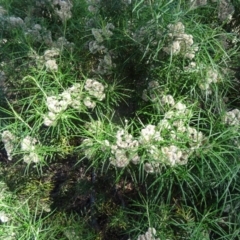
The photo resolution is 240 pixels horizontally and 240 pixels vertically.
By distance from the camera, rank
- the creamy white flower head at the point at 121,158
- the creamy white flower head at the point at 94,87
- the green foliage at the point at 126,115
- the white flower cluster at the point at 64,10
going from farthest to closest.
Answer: the white flower cluster at the point at 64,10
the creamy white flower head at the point at 94,87
the green foliage at the point at 126,115
the creamy white flower head at the point at 121,158

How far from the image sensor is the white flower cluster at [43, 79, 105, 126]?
172cm

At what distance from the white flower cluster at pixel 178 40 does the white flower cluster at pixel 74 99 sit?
310 mm

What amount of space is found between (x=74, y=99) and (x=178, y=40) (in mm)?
451

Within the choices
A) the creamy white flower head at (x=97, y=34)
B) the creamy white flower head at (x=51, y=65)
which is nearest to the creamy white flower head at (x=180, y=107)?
the creamy white flower head at (x=97, y=34)

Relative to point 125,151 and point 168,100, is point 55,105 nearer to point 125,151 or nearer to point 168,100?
point 125,151

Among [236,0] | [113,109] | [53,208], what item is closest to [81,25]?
[113,109]

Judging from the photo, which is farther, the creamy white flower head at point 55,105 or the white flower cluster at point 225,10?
the white flower cluster at point 225,10

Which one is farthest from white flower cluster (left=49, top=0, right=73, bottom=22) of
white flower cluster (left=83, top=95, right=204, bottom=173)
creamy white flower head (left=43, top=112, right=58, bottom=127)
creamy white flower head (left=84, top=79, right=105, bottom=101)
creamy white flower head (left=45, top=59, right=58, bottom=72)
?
white flower cluster (left=83, top=95, right=204, bottom=173)

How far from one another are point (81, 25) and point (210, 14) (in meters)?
0.56

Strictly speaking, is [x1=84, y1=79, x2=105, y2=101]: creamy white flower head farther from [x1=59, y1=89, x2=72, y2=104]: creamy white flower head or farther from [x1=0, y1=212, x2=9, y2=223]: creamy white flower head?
[x1=0, y1=212, x2=9, y2=223]: creamy white flower head

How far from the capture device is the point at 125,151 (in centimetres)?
160

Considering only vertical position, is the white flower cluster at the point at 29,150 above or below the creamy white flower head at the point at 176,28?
below

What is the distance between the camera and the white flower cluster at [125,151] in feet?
5.21

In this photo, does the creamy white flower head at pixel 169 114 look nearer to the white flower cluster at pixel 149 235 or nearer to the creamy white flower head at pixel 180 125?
the creamy white flower head at pixel 180 125
